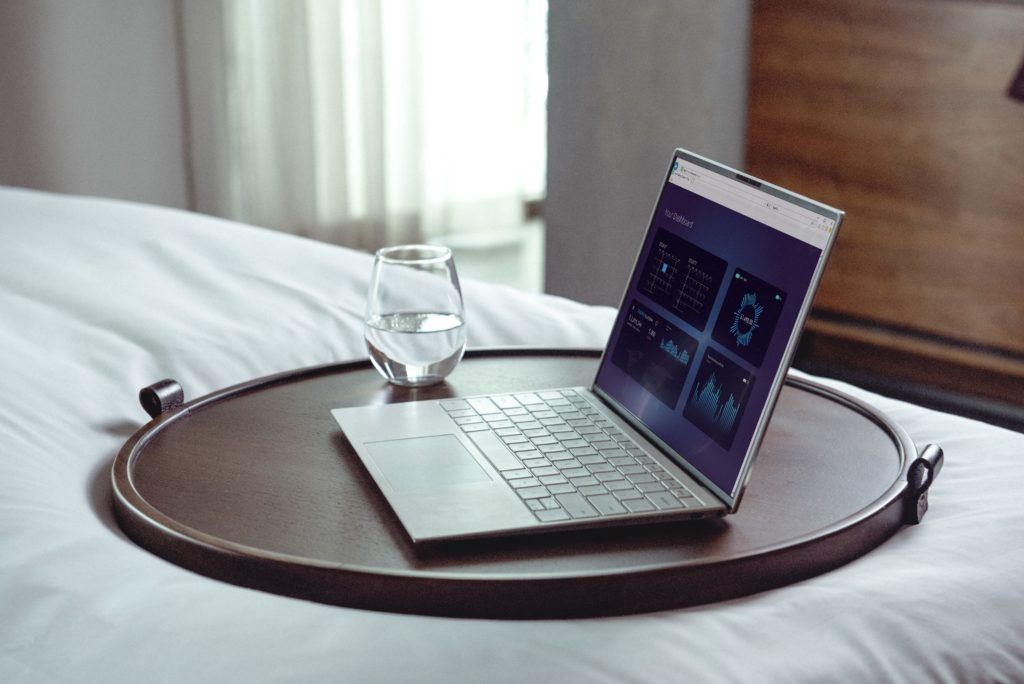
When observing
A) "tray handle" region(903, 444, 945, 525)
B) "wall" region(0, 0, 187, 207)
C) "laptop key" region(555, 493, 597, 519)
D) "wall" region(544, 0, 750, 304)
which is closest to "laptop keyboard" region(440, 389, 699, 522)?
"laptop key" region(555, 493, 597, 519)

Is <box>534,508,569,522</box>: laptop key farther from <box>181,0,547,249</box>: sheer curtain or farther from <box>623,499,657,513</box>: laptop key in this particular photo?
<box>181,0,547,249</box>: sheer curtain

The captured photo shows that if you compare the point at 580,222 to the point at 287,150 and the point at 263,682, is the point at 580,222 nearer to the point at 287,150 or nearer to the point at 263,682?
the point at 287,150

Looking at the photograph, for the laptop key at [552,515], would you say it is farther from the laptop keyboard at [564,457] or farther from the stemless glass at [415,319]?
the stemless glass at [415,319]

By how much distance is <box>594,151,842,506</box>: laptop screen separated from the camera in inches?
31.4

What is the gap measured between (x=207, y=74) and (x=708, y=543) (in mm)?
3316

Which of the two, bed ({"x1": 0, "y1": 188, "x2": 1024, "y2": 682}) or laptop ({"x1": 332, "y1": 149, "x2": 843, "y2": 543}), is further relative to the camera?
laptop ({"x1": 332, "y1": 149, "x2": 843, "y2": 543})

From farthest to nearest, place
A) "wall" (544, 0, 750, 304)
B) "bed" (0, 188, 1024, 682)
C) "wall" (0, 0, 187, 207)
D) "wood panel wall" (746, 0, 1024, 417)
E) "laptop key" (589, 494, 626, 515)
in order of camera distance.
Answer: "wall" (0, 0, 187, 207), "wall" (544, 0, 750, 304), "wood panel wall" (746, 0, 1024, 417), "laptop key" (589, 494, 626, 515), "bed" (0, 188, 1024, 682)

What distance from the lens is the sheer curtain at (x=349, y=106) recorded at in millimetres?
3729

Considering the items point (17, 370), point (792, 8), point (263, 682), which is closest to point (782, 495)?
point (263, 682)

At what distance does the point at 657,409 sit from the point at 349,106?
121 inches

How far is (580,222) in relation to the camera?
301 cm

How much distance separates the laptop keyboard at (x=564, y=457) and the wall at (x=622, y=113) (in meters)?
1.89

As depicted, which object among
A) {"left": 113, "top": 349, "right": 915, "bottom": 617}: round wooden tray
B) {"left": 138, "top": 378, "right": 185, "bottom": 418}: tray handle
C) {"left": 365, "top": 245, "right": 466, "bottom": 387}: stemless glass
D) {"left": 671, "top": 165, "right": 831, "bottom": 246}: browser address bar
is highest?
{"left": 671, "top": 165, "right": 831, "bottom": 246}: browser address bar

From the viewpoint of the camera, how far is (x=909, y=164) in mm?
2488
